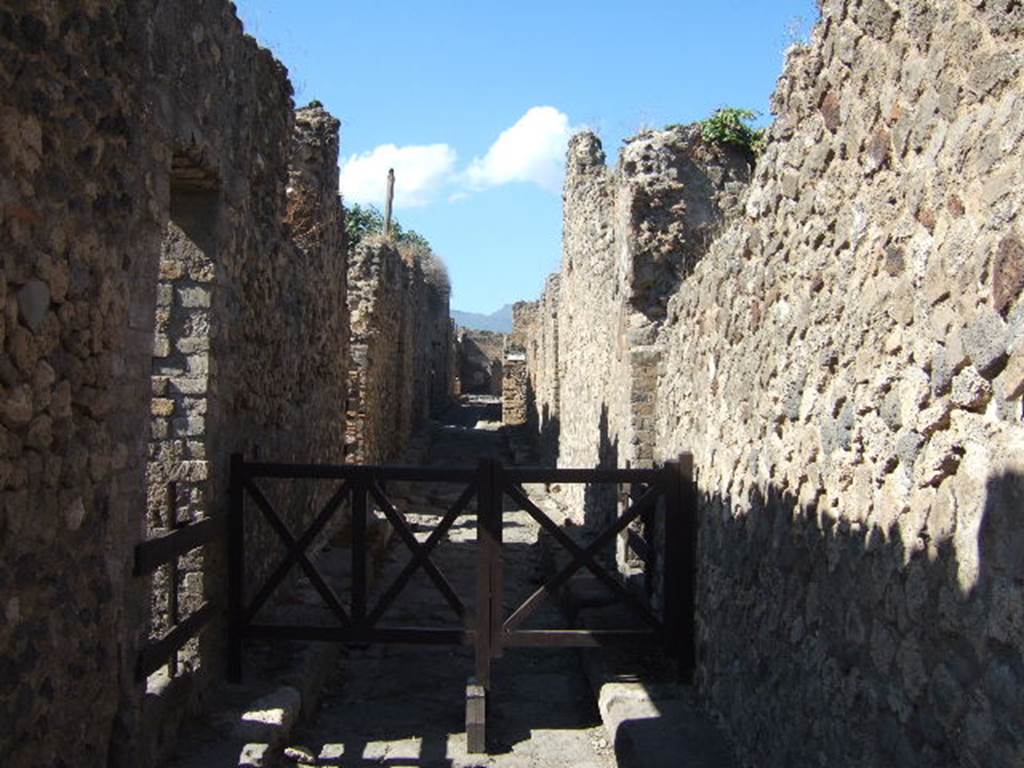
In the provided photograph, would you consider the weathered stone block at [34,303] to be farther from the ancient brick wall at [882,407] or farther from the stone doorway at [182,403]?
the ancient brick wall at [882,407]

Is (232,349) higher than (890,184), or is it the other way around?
(890,184)

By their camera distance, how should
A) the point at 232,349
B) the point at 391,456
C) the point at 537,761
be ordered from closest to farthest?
the point at 537,761
the point at 232,349
the point at 391,456

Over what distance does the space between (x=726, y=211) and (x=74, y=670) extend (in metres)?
6.07

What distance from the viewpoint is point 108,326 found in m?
3.95

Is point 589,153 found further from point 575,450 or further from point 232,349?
point 232,349

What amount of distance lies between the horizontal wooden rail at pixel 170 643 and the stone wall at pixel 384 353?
671 centimetres

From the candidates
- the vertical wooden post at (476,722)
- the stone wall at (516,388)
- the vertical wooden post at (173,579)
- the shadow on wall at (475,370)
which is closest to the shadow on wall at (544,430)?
the stone wall at (516,388)

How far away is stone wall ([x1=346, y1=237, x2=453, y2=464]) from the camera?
13.1m

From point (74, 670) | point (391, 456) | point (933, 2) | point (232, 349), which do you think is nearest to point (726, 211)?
point (232, 349)

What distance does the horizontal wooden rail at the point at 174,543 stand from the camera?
4488 millimetres

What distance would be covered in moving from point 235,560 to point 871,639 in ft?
13.0

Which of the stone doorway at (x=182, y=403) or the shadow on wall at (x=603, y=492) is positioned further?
the shadow on wall at (x=603, y=492)

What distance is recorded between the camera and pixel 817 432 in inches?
157

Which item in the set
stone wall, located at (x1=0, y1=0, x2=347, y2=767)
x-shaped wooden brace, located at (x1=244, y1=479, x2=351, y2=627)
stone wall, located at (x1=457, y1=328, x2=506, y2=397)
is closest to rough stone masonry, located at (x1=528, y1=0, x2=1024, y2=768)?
x-shaped wooden brace, located at (x1=244, y1=479, x2=351, y2=627)
